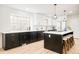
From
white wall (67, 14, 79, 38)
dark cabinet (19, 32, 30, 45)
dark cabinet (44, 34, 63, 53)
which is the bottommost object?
dark cabinet (44, 34, 63, 53)

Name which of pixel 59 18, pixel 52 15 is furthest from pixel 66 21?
pixel 52 15

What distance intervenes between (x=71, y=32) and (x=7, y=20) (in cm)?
99

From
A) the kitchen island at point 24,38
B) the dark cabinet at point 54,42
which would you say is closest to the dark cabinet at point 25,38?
the kitchen island at point 24,38

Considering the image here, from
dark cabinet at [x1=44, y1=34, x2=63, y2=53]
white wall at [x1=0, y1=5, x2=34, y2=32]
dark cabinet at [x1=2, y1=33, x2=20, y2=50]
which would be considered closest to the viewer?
white wall at [x1=0, y1=5, x2=34, y2=32]

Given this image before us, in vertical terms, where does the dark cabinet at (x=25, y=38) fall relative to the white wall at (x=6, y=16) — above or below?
below

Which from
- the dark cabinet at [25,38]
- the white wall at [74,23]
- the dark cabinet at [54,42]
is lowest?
the dark cabinet at [54,42]

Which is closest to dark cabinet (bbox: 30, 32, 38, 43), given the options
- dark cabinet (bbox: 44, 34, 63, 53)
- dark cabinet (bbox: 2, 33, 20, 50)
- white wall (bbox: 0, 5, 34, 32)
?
Result: dark cabinet (bbox: 2, 33, 20, 50)

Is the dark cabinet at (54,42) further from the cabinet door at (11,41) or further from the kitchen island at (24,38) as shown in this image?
the cabinet door at (11,41)

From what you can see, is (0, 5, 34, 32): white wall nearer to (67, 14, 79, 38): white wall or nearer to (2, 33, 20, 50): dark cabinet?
(2, 33, 20, 50): dark cabinet

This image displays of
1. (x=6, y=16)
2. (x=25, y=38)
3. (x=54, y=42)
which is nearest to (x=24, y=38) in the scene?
(x=25, y=38)

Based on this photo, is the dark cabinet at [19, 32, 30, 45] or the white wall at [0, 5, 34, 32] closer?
the white wall at [0, 5, 34, 32]

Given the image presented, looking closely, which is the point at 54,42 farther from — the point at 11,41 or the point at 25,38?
the point at 11,41
